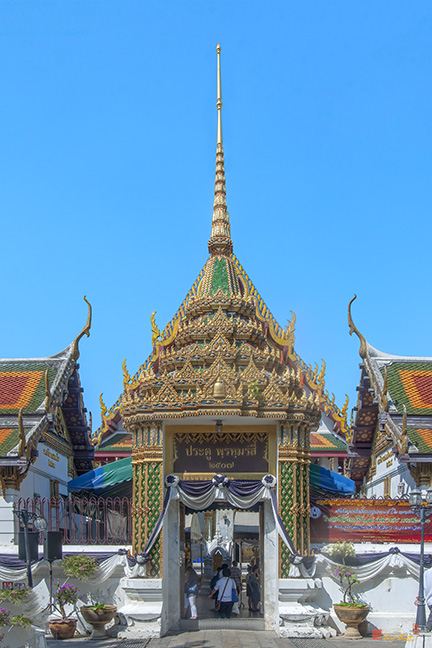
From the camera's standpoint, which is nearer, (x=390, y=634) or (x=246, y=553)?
(x=390, y=634)

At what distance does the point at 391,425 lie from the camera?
18.8 m

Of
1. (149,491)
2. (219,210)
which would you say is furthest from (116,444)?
(149,491)

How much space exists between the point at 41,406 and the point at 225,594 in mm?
6446

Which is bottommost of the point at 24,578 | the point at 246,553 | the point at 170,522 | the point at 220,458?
the point at 246,553

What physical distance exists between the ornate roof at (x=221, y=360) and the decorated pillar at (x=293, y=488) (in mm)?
617

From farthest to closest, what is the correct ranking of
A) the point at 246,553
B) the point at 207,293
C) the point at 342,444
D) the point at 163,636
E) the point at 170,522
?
1. the point at 246,553
2. the point at 342,444
3. the point at 207,293
4. the point at 170,522
5. the point at 163,636

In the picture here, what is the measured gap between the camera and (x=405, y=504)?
17.5 metres

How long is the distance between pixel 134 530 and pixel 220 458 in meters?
2.45

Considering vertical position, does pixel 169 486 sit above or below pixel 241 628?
above

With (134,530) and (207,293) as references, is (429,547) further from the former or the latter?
(207,293)

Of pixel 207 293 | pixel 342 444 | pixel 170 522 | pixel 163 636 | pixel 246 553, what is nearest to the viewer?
pixel 163 636

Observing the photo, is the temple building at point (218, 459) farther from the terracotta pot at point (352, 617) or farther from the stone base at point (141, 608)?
the terracotta pot at point (352, 617)

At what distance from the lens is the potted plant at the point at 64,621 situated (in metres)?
16.1

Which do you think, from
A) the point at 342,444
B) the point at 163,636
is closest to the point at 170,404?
the point at 163,636
